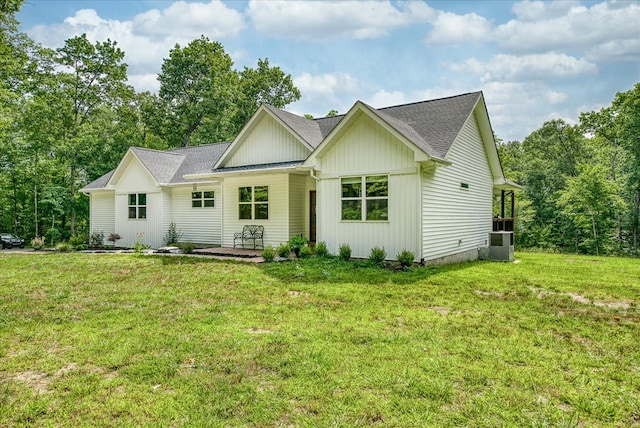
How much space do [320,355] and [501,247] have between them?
11868 millimetres

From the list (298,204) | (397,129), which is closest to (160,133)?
(298,204)

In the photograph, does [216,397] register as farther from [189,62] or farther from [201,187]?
[189,62]

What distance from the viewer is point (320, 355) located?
13.1 feet

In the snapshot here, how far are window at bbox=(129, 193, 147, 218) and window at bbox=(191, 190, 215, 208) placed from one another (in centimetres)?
274

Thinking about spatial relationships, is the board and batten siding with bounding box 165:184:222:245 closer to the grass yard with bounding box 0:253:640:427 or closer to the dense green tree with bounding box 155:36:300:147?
the grass yard with bounding box 0:253:640:427

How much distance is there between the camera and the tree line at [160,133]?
2116cm

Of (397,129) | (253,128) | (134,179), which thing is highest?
(253,128)

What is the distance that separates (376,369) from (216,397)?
1556 millimetres

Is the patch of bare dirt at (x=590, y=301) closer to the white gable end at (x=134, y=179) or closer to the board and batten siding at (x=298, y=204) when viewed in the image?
the board and batten siding at (x=298, y=204)

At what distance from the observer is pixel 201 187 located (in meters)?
16.4

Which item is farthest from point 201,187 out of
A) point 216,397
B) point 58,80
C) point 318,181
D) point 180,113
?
point 180,113

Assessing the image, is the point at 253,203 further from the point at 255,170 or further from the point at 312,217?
the point at 312,217

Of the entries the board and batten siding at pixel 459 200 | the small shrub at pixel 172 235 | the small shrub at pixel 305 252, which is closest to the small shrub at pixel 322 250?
the small shrub at pixel 305 252

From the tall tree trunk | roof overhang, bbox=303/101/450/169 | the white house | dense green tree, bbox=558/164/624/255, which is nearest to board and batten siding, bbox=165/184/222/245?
the white house
